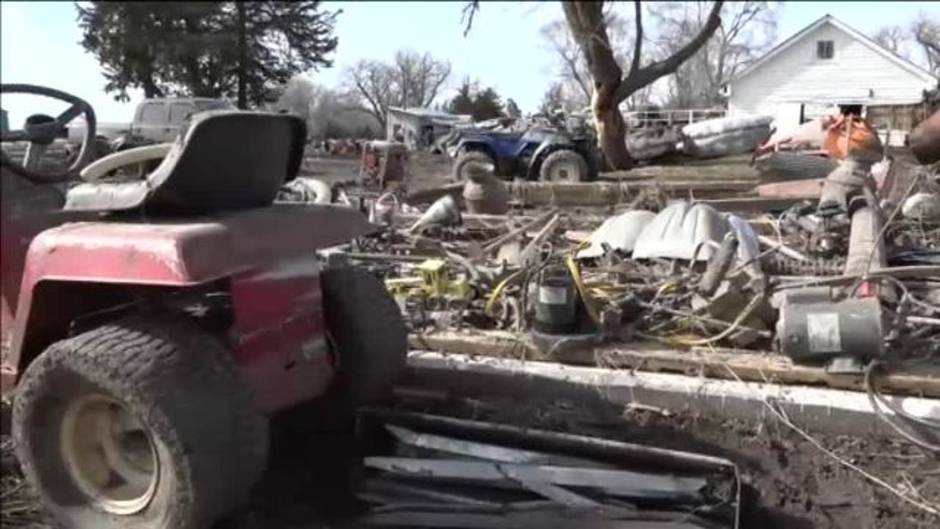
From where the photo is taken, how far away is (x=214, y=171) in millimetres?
3662

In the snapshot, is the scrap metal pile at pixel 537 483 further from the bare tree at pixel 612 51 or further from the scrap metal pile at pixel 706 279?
the bare tree at pixel 612 51

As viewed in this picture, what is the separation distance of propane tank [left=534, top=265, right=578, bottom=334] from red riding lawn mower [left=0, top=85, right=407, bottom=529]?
1353 millimetres

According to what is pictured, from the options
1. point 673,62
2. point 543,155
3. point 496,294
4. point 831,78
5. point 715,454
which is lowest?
point 715,454

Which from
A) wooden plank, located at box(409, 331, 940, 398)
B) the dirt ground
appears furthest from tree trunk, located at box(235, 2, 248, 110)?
wooden plank, located at box(409, 331, 940, 398)

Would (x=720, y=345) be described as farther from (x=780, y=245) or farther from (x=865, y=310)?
(x=780, y=245)

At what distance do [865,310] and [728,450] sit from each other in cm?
93

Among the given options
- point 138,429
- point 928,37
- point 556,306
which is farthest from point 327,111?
point 928,37

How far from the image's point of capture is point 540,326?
207 inches

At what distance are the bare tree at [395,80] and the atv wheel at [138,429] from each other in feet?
3.72

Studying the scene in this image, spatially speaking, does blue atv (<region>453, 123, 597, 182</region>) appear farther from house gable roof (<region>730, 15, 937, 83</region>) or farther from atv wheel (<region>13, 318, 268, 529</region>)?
atv wheel (<region>13, 318, 268, 529</region>)

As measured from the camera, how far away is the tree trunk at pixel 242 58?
2.47 meters

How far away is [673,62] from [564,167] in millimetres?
13375

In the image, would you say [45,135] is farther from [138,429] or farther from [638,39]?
[638,39]

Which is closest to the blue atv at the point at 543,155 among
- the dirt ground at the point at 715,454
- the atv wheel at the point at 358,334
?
the dirt ground at the point at 715,454
